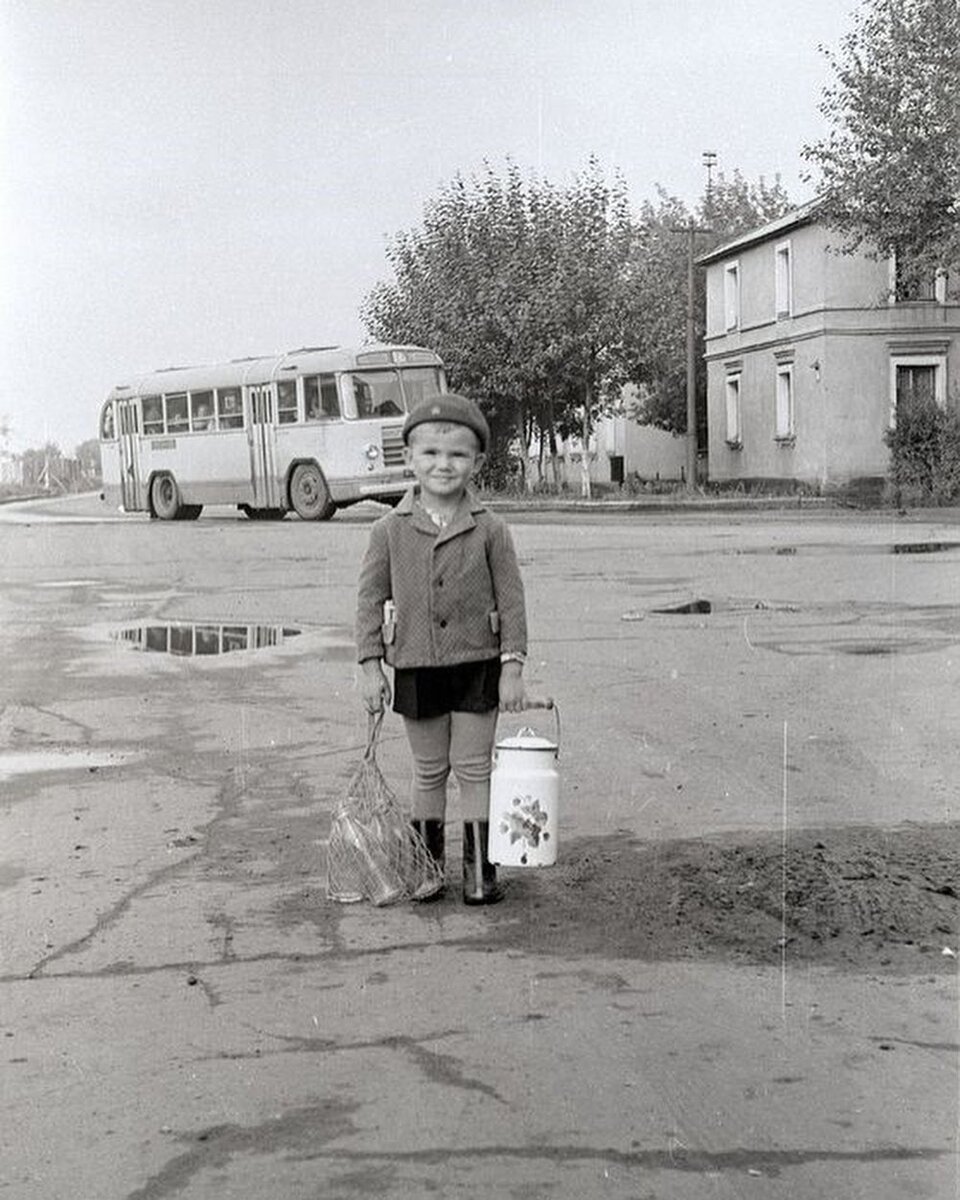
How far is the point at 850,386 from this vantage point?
3956 cm

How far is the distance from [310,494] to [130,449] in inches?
215

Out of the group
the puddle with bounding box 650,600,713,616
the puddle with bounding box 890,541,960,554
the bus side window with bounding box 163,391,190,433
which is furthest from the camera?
the bus side window with bounding box 163,391,190,433

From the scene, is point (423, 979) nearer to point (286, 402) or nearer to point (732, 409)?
point (286, 402)

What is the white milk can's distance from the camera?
494 cm

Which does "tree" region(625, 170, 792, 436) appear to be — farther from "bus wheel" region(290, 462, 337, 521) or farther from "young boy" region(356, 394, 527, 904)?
"young boy" region(356, 394, 527, 904)

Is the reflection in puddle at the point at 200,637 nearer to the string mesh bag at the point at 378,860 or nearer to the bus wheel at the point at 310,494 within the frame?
the string mesh bag at the point at 378,860

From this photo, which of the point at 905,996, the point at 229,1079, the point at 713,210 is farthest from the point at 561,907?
the point at 713,210

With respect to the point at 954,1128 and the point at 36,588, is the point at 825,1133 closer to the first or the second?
the point at 954,1128

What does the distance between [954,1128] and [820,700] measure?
5.21 metres

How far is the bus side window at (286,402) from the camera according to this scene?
2936cm

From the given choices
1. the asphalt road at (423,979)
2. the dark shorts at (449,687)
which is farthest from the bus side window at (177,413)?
the dark shorts at (449,687)

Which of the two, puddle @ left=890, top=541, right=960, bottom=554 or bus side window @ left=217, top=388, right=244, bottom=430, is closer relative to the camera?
puddle @ left=890, top=541, right=960, bottom=554

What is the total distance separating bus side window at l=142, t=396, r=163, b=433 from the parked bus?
2 cm

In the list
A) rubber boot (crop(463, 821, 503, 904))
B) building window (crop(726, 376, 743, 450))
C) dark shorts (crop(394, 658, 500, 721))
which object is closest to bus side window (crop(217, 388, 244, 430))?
building window (crop(726, 376, 743, 450))
